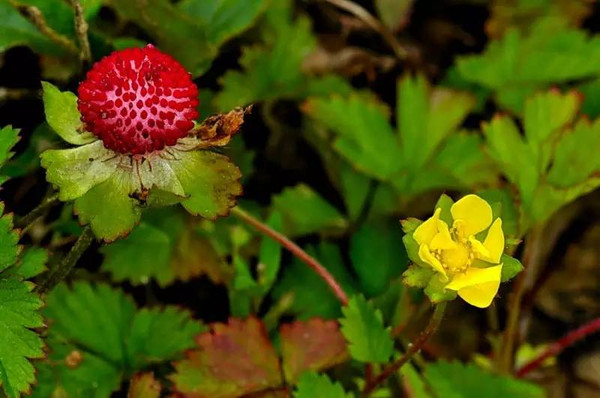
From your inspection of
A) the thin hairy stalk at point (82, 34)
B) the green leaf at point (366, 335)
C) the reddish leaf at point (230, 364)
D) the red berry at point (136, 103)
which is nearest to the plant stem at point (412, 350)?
the green leaf at point (366, 335)

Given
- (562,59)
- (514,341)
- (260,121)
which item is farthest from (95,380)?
(562,59)

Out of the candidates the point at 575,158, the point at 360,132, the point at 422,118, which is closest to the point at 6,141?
the point at 360,132

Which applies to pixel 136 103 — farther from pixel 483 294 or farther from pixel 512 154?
pixel 512 154

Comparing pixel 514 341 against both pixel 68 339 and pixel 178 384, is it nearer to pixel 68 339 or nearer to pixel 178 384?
pixel 178 384

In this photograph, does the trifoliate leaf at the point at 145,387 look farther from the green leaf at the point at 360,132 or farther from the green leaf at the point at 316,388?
the green leaf at the point at 360,132

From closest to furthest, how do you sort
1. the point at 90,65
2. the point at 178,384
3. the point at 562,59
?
the point at 178,384 → the point at 90,65 → the point at 562,59

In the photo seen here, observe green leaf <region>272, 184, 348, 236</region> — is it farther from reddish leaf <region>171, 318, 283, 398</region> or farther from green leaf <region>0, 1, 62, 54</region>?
green leaf <region>0, 1, 62, 54</region>
